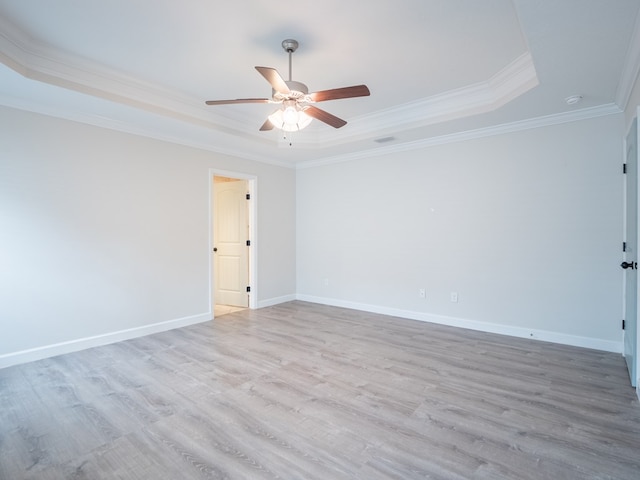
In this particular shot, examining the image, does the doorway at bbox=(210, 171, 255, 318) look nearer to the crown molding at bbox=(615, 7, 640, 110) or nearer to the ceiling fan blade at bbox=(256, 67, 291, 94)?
the ceiling fan blade at bbox=(256, 67, 291, 94)

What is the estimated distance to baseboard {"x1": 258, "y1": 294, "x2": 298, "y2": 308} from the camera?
18.8ft

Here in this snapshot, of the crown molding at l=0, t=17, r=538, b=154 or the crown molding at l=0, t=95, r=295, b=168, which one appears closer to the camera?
the crown molding at l=0, t=17, r=538, b=154

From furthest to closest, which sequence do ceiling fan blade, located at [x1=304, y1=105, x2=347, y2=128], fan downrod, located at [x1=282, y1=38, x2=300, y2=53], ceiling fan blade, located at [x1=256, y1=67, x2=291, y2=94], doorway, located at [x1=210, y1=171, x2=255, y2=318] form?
doorway, located at [x1=210, y1=171, x2=255, y2=318] < ceiling fan blade, located at [x1=304, y1=105, x2=347, y2=128] < fan downrod, located at [x1=282, y1=38, x2=300, y2=53] < ceiling fan blade, located at [x1=256, y1=67, x2=291, y2=94]

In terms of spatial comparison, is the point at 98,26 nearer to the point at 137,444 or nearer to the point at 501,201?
the point at 137,444

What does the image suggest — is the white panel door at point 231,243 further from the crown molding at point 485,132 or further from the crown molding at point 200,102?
the crown molding at point 485,132

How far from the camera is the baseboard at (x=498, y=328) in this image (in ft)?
11.8

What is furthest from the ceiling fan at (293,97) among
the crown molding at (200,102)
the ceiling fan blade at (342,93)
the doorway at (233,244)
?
the doorway at (233,244)

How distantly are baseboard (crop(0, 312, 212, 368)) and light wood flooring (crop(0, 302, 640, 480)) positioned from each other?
0.11 metres

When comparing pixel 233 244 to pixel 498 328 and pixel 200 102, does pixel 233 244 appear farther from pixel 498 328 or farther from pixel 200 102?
pixel 498 328

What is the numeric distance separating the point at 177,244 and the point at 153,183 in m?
0.85

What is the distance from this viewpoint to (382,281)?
17.3ft

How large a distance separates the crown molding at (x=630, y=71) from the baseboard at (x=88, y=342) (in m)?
5.22

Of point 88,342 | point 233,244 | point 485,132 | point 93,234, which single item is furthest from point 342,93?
point 233,244

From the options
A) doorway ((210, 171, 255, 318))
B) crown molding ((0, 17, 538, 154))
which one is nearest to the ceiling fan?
crown molding ((0, 17, 538, 154))
